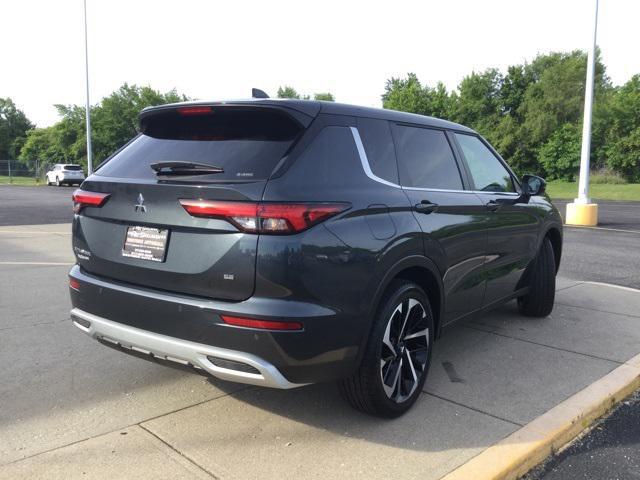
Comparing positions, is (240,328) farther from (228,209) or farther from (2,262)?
(2,262)

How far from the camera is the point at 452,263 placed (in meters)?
3.79

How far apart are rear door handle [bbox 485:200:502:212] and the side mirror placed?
0.66 metres

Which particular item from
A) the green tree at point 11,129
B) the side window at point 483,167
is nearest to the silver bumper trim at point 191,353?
the side window at point 483,167

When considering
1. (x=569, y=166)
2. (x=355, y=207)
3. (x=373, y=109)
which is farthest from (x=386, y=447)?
(x=569, y=166)

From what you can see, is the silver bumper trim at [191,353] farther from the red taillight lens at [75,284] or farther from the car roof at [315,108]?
the car roof at [315,108]

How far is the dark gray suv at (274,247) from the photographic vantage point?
8.82 ft

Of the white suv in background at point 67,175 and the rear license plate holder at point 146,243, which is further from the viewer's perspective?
the white suv in background at point 67,175

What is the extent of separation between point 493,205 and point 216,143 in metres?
2.31

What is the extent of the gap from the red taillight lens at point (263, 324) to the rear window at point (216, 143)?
67 cm

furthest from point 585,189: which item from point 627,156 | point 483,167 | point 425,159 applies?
point 627,156

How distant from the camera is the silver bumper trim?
2.71 metres

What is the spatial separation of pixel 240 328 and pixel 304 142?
38.8 inches

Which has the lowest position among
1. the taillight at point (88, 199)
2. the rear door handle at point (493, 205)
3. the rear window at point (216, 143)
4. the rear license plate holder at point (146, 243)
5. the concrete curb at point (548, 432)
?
the concrete curb at point (548, 432)

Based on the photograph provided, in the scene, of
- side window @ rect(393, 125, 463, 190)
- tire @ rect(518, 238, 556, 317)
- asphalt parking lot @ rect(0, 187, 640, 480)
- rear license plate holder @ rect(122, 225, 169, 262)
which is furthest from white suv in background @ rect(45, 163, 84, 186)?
rear license plate holder @ rect(122, 225, 169, 262)
